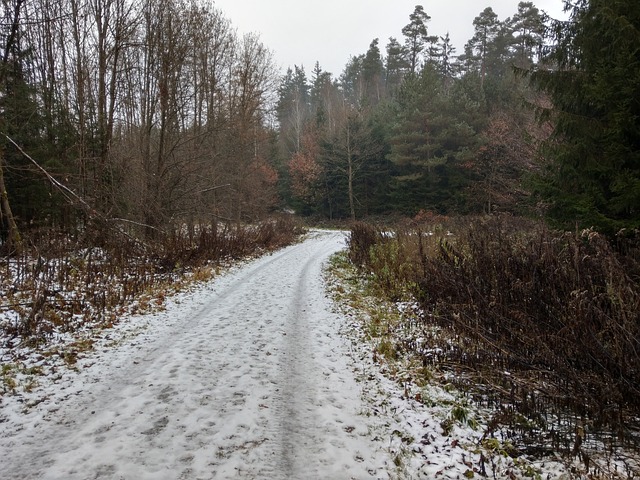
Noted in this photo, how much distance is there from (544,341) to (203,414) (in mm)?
3781

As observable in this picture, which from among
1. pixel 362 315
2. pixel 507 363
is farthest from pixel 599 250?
pixel 362 315

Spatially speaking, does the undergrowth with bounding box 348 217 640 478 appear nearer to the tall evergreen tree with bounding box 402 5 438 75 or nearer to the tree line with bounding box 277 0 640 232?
the tree line with bounding box 277 0 640 232

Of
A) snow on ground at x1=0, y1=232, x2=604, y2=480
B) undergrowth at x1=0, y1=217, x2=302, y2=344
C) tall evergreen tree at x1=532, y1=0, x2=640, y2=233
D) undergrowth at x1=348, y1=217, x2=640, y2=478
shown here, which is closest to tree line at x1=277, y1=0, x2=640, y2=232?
tall evergreen tree at x1=532, y1=0, x2=640, y2=233

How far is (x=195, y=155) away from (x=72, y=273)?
8069mm

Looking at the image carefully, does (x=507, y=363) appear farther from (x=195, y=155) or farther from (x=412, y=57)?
(x=412, y=57)

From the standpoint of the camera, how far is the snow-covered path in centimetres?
289

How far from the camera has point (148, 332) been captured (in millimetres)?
6273

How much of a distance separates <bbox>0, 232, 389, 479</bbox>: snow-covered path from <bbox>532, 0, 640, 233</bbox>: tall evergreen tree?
5535 millimetres

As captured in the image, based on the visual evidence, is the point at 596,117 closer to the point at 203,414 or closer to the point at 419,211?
the point at 203,414

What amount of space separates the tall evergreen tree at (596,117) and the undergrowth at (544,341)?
0.94 meters

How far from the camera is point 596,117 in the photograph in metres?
8.13

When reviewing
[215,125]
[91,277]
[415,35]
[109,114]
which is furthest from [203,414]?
[415,35]

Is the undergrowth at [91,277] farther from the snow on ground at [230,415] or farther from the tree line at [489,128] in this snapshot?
the tree line at [489,128]

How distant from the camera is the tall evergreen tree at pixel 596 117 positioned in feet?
22.2
